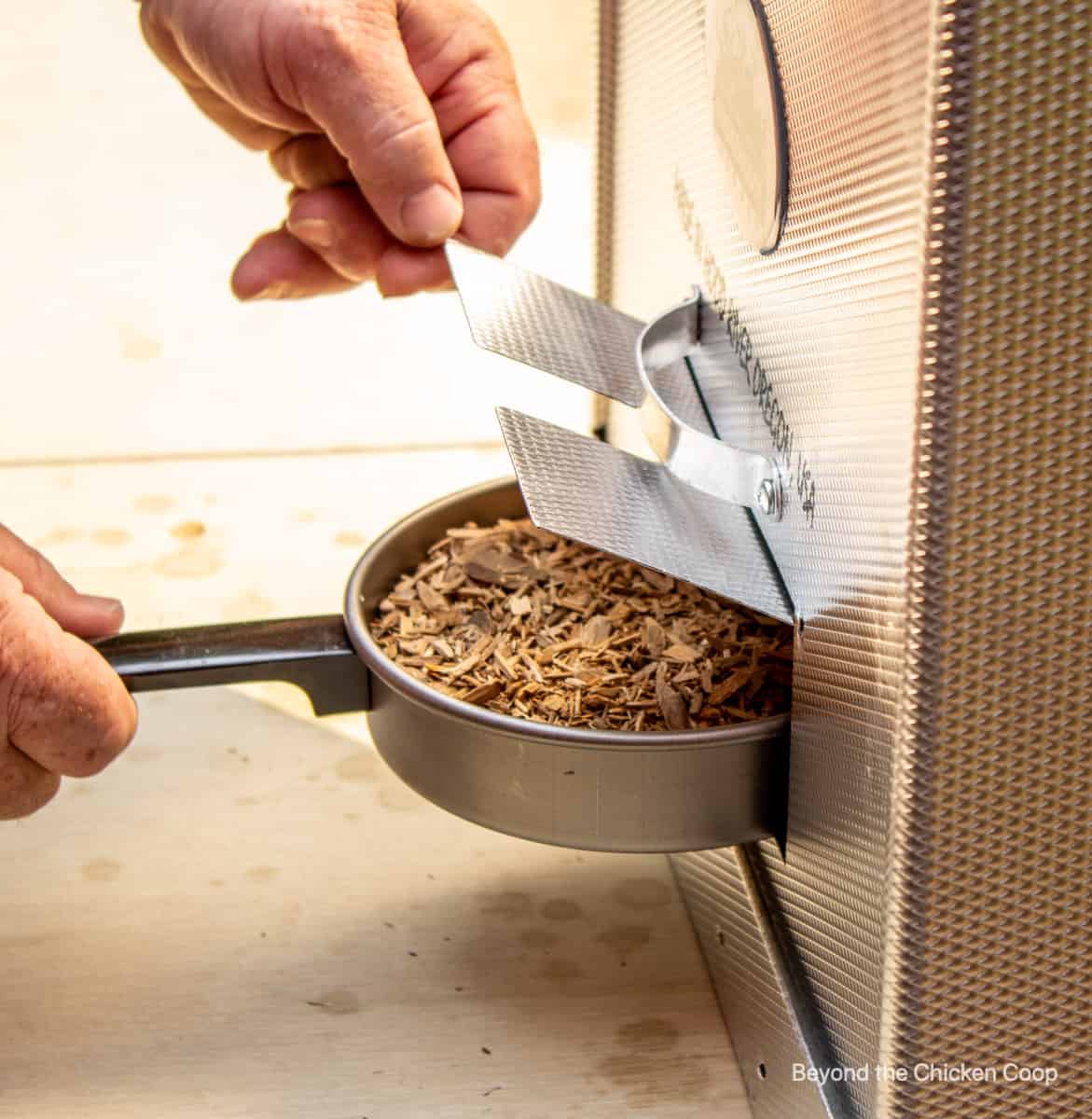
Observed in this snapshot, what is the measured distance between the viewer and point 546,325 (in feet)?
1.91

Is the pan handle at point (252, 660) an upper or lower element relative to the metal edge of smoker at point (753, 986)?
upper

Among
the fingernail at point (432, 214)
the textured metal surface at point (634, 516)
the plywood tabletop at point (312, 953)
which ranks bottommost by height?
the plywood tabletop at point (312, 953)

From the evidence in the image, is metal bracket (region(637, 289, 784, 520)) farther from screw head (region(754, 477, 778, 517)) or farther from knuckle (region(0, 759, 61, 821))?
knuckle (region(0, 759, 61, 821))

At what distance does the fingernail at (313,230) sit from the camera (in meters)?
0.74

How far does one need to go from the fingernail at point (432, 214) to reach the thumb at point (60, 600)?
0.24 metres

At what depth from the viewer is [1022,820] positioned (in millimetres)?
378

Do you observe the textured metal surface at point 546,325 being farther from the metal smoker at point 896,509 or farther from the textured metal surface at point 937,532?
the textured metal surface at point 937,532

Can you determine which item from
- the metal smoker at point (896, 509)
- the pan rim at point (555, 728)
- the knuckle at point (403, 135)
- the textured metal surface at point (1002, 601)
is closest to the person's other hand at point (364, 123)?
the knuckle at point (403, 135)

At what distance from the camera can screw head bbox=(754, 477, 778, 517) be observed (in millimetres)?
493

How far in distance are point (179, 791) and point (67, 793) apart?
60mm

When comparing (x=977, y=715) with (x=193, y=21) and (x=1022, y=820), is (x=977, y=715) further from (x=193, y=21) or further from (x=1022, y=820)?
(x=193, y=21)

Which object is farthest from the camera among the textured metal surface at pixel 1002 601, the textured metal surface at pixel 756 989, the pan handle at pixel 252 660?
the pan handle at pixel 252 660

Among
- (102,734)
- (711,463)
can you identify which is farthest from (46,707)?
(711,463)

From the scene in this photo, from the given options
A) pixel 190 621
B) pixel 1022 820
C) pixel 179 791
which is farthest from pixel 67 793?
pixel 1022 820
